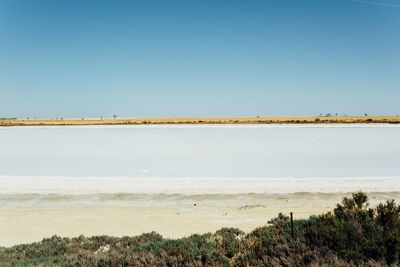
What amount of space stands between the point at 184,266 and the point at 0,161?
65.2 ft

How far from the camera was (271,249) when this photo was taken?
4.88 m

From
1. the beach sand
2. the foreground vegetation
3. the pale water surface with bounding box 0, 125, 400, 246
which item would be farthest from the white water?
the foreground vegetation

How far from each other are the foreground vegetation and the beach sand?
1.21m

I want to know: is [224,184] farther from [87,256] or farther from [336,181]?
[87,256]

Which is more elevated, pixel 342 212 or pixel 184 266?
pixel 342 212

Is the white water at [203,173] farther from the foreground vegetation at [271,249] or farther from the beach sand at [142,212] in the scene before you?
the foreground vegetation at [271,249]

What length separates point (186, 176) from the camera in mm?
14703

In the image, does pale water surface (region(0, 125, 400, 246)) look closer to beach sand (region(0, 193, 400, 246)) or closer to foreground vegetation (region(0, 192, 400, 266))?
beach sand (region(0, 193, 400, 246))

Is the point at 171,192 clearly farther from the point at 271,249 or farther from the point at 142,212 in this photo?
the point at 271,249

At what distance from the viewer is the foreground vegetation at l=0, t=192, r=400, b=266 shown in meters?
4.52

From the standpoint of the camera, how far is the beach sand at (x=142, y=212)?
7.62m

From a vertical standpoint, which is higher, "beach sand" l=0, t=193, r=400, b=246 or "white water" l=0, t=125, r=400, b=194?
"white water" l=0, t=125, r=400, b=194

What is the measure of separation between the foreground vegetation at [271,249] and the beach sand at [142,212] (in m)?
1.21

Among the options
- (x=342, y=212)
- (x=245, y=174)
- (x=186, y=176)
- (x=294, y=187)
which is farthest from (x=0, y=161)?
(x=342, y=212)
